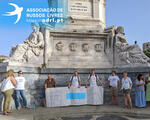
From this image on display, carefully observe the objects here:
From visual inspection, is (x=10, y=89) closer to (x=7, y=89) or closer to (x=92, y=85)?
(x=7, y=89)

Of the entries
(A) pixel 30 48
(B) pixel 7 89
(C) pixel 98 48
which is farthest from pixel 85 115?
(C) pixel 98 48

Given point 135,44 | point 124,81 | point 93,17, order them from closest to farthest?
point 124,81 → point 135,44 → point 93,17

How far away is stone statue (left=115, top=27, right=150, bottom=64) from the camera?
892 centimetres

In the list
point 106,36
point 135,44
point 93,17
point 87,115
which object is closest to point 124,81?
point 87,115

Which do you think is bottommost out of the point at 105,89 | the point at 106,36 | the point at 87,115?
the point at 87,115

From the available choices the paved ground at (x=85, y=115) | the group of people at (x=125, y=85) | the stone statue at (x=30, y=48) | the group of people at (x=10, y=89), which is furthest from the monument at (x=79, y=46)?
the paved ground at (x=85, y=115)

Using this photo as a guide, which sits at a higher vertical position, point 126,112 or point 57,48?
point 57,48

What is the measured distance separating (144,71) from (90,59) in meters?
2.88

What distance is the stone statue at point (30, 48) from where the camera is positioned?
835 centimetres

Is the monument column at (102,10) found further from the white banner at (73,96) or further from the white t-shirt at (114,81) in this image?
the white banner at (73,96)

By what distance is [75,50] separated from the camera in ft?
32.3

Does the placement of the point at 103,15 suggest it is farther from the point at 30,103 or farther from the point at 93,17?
the point at 30,103

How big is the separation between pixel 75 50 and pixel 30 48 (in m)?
2.45

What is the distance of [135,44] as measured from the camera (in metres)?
9.31
